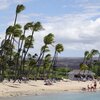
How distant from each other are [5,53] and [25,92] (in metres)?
20.4

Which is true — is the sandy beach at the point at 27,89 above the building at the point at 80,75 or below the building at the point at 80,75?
below

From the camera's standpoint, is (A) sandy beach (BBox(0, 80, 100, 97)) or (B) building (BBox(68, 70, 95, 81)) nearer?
(A) sandy beach (BBox(0, 80, 100, 97))

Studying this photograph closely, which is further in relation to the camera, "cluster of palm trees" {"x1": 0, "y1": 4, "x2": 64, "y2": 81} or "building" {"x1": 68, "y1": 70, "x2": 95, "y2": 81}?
"building" {"x1": 68, "y1": 70, "x2": 95, "y2": 81}

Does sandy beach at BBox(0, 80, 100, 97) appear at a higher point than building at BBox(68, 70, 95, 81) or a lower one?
lower

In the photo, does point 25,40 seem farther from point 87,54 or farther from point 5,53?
point 87,54

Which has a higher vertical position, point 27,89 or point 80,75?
point 80,75

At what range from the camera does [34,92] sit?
60.2 metres

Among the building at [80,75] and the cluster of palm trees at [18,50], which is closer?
the cluster of palm trees at [18,50]

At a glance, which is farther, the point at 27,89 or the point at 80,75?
the point at 80,75

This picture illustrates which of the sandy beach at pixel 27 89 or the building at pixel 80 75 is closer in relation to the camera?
the sandy beach at pixel 27 89

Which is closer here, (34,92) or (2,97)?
(2,97)

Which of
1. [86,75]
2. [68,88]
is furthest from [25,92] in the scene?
[86,75]

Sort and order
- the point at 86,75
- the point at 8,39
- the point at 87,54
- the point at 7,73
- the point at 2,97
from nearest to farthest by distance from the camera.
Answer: the point at 2,97 → the point at 8,39 → the point at 7,73 → the point at 86,75 → the point at 87,54

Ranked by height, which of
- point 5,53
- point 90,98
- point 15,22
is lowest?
point 90,98
